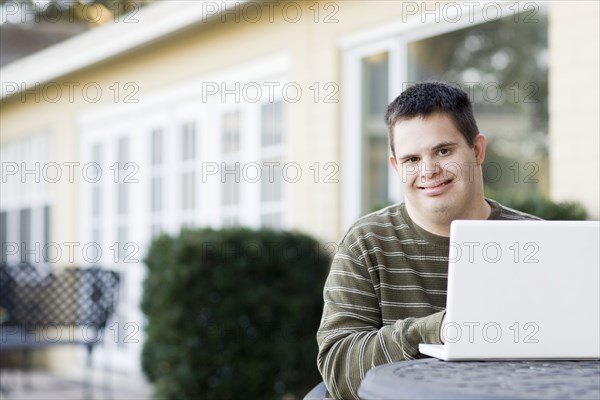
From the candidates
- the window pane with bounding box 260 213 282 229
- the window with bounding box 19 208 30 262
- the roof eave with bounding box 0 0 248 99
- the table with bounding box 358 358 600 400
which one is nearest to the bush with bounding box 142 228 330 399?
the window pane with bounding box 260 213 282 229

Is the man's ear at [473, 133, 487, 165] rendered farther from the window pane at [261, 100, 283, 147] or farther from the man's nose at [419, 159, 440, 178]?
the window pane at [261, 100, 283, 147]

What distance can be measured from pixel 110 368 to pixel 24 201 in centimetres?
306

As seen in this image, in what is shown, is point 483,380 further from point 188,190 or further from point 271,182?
point 188,190

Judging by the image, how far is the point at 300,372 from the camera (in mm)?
6227

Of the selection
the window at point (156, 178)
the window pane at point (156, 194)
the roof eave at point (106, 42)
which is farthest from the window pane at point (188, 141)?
the roof eave at point (106, 42)

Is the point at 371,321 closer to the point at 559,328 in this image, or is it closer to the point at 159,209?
the point at 559,328

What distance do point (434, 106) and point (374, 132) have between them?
4.00 m

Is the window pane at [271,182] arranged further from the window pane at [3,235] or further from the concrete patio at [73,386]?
the window pane at [3,235]

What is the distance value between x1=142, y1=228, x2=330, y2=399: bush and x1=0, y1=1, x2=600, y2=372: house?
23.0 inches

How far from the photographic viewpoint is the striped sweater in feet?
8.31

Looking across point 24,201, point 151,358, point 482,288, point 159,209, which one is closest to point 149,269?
point 151,358

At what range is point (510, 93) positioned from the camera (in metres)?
11.6

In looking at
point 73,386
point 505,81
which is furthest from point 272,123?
point 505,81

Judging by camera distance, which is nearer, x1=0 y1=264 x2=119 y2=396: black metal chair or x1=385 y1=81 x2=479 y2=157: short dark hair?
x1=385 y1=81 x2=479 y2=157: short dark hair
